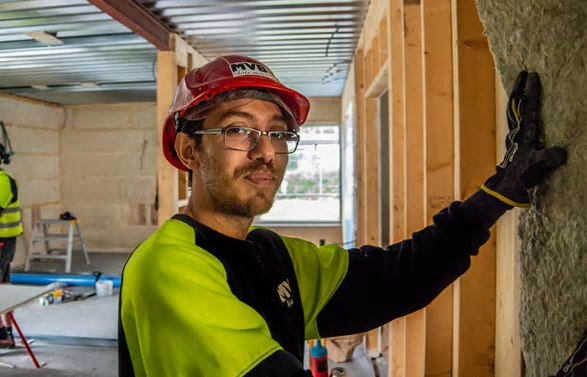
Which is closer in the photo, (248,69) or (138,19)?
(248,69)

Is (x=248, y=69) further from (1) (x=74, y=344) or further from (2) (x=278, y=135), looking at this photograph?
(1) (x=74, y=344)

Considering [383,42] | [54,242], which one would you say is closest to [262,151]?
[383,42]

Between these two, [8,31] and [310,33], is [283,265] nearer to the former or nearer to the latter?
[310,33]

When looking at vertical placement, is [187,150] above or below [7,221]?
above

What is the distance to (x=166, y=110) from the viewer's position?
12.8ft

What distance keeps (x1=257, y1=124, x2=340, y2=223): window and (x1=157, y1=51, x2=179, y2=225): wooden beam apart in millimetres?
4919

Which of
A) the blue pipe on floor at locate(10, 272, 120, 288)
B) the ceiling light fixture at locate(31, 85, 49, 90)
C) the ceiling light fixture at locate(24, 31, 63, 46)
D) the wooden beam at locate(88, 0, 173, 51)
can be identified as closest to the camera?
the wooden beam at locate(88, 0, 173, 51)

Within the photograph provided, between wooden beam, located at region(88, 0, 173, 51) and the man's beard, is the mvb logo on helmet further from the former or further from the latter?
wooden beam, located at region(88, 0, 173, 51)

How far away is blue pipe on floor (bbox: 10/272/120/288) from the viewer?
6410mm

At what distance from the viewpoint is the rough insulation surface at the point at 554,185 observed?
2.55 ft

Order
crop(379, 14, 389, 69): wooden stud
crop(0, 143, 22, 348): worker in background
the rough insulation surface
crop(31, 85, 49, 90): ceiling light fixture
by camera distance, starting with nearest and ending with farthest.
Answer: the rough insulation surface, crop(379, 14, 389, 69): wooden stud, crop(0, 143, 22, 348): worker in background, crop(31, 85, 49, 90): ceiling light fixture

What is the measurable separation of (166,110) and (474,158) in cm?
300

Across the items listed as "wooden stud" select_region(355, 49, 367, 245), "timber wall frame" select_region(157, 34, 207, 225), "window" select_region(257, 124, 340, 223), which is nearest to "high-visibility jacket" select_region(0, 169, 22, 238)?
"timber wall frame" select_region(157, 34, 207, 225)

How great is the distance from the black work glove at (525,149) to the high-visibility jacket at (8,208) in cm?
535
